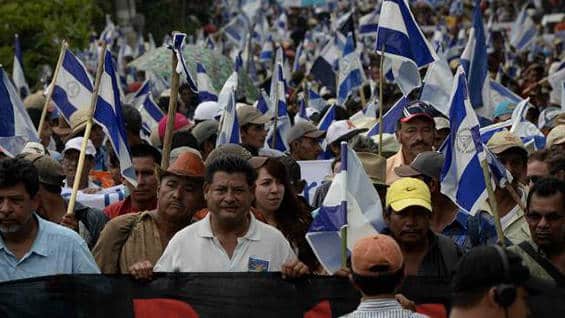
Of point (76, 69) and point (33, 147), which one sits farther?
point (76, 69)

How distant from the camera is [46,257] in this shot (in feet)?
25.6

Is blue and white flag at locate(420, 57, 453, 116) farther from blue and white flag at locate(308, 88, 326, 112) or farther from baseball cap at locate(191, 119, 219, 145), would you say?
blue and white flag at locate(308, 88, 326, 112)

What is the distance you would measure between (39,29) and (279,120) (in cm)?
1307

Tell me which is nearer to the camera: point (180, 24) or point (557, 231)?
point (557, 231)

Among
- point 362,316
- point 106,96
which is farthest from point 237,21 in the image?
point 362,316

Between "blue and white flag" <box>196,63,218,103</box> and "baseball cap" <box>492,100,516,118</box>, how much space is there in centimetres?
323

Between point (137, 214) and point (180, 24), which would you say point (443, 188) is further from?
point (180, 24)

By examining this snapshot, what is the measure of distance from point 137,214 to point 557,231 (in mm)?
2259

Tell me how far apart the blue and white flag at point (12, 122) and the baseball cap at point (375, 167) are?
2260mm

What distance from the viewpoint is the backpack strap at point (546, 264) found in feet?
24.2

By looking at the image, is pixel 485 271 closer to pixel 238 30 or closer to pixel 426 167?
pixel 426 167

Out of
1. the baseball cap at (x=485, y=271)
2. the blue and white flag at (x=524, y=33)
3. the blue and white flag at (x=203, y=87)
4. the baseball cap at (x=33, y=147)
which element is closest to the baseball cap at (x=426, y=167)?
the baseball cap at (x=33, y=147)

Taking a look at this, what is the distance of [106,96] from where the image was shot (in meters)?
10.1

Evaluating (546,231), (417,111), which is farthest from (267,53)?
(546,231)
